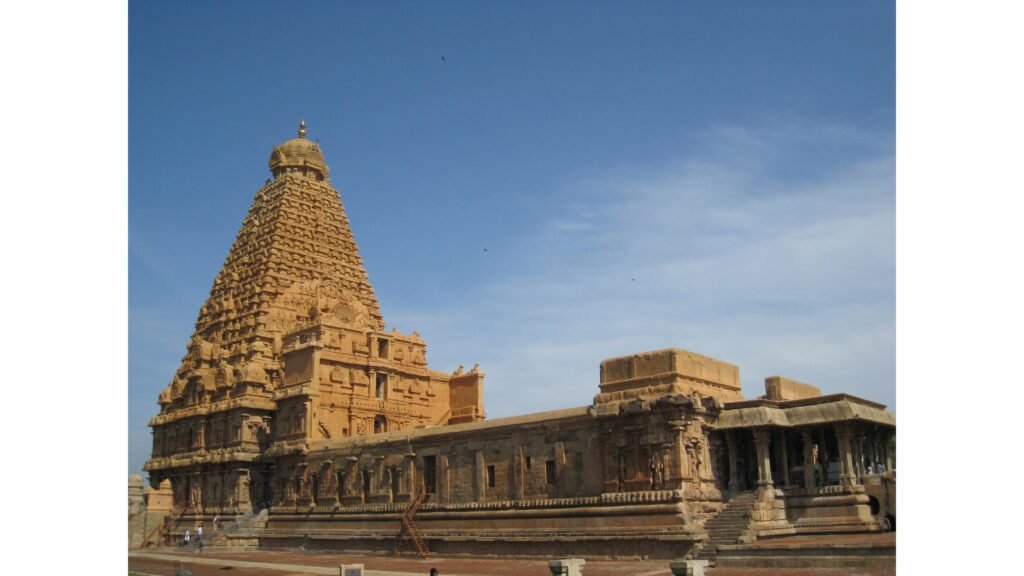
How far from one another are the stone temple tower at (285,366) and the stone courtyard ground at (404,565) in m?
7.63

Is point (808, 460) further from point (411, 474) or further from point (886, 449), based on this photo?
point (411, 474)

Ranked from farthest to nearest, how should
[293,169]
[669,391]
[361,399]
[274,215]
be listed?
[293,169]
[274,215]
[361,399]
[669,391]

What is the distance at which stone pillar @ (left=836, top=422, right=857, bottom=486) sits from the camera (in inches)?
1115

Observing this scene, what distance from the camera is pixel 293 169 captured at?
66.1 metres

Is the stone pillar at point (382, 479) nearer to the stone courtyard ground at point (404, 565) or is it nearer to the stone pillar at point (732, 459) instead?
the stone courtyard ground at point (404, 565)

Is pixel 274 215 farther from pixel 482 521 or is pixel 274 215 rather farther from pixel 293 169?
pixel 482 521

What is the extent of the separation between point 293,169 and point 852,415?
47669mm

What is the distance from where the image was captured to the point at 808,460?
30.3 meters

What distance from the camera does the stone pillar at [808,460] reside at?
97.9 feet

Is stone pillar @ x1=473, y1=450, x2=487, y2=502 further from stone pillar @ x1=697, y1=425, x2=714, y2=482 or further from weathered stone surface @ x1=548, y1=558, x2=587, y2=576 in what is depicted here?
weathered stone surface @ x1=548, y1=558, x2=587, y2=576

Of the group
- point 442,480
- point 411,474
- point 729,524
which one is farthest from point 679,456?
Result: point 411,474

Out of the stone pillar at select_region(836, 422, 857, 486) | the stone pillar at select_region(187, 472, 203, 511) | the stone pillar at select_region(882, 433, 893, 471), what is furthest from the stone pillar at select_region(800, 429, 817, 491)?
the stone pillar at select_region(187, 472, 203, 511)

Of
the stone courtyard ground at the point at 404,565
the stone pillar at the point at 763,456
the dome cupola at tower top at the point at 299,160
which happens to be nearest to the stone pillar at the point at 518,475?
the stone courtyard ground at the point at 404,565
